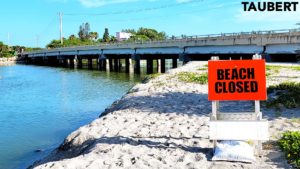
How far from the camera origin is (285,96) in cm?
1483

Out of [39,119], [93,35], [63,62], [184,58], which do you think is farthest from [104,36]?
[39,119]

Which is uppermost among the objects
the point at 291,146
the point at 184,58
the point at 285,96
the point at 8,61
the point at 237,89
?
the point at 184,58

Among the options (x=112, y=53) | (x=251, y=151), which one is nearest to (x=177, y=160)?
(x=251, y=151)

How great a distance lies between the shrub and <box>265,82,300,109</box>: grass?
420 cm

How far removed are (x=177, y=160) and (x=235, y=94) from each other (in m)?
1.79

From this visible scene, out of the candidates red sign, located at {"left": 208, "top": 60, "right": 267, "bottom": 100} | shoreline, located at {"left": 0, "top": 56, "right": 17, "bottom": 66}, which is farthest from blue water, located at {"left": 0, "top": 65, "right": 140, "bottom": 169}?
shoreline, located at {"left": 0, "top": 56, "right": 17, "bottom": 66}

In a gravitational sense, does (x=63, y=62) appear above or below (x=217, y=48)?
below

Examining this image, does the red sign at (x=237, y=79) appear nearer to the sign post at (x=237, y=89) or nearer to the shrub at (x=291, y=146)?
→ the sign post at (x=237, y=89)

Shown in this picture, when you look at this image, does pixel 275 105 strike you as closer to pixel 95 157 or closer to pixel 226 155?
pixel 226 155

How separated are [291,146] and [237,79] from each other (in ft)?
5.78

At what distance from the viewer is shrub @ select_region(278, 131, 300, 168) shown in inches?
315

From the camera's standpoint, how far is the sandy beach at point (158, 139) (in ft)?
27.4

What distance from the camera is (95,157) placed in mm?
9008

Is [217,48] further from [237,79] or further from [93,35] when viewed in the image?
[93,35]
